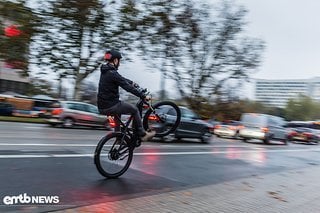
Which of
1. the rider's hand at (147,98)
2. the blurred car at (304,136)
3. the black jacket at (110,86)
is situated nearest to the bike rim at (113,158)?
the black jacket at (110,86)

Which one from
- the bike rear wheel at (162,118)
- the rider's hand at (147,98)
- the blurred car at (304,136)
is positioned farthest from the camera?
the blurred car at (304,136)

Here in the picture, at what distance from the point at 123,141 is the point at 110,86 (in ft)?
3.72

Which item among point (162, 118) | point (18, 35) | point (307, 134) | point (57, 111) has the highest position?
point (18, 35)

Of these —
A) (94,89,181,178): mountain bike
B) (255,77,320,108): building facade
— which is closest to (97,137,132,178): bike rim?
(94,89,181,178): mountain bike

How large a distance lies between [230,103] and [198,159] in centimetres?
3240

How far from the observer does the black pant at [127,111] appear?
24.7ft

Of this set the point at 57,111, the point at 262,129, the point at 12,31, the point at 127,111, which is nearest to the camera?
the point at 127,111

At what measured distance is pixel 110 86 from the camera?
7406 mm

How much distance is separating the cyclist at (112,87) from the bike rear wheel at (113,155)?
49cm

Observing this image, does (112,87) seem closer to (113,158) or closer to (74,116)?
(113,158)

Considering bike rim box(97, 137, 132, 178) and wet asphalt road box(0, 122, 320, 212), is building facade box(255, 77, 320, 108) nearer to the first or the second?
wet asphalt road box(0, 122, 320, 212)

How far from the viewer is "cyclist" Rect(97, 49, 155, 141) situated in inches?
289

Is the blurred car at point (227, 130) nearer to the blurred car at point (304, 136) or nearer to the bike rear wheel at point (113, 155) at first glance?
the blurred car at point (304, 136)

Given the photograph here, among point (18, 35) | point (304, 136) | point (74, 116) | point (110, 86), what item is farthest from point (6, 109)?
point (110, 86)
